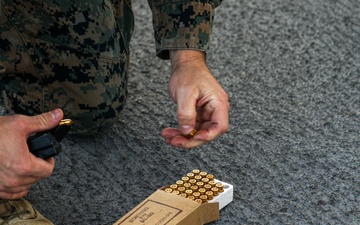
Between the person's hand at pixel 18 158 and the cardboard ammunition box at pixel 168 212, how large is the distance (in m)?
0.19

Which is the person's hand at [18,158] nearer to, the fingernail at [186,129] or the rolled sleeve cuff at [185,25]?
the fingernail at [186,129]

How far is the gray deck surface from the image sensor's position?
1.46 meters

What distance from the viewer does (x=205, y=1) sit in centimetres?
145

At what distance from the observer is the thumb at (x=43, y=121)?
1196 mm

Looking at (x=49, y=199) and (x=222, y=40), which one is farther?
(x=222, y=40)

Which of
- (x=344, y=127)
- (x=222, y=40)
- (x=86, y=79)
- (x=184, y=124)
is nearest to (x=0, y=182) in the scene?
(x=184, y=124)

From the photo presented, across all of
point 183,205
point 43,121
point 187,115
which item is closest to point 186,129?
point 187,115

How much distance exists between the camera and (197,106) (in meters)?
1.29

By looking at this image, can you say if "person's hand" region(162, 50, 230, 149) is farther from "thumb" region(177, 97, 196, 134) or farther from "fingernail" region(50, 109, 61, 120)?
"fingernail" region(50, 109, 61, 120)

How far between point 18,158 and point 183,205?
33cm

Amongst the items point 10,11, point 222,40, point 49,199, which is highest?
point 10,11

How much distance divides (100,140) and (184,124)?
503 mm

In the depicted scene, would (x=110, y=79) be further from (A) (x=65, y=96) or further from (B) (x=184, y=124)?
(B) (x=184, y=124)

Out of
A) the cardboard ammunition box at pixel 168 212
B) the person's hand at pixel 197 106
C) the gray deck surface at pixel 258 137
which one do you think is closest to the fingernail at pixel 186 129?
the person's hand at pixel 197 106
